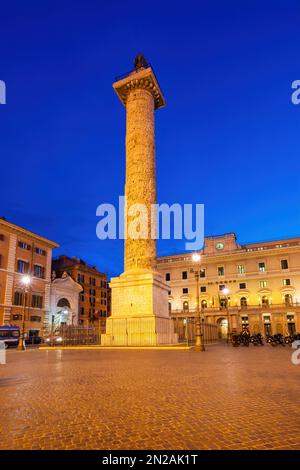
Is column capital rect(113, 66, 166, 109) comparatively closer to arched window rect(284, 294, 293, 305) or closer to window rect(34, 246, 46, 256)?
window rect(34, 246, 46, 256)

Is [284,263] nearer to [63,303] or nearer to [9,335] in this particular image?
[63,303]

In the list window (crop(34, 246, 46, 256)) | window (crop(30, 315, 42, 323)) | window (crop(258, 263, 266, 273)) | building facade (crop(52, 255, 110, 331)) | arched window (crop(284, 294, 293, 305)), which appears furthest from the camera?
building facade (crop(52, 255, 110, 331))

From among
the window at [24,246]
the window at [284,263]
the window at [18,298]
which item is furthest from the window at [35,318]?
the window at [284,263]

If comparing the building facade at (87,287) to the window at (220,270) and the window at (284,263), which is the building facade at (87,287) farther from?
the window at (284,263)

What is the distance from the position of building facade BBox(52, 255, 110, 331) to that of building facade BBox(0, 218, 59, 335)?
611 inches

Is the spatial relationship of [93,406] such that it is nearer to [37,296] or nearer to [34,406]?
[34,406]

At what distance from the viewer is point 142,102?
79.4ft

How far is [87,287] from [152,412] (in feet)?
204

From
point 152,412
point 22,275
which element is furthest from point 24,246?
point 152,412

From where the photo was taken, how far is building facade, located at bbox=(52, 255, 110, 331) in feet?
203

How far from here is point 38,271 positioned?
4416 centimetres

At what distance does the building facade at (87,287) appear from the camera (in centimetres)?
6178

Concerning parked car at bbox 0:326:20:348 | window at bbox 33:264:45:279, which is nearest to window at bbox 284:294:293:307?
window at bbox 33:264:45:279
